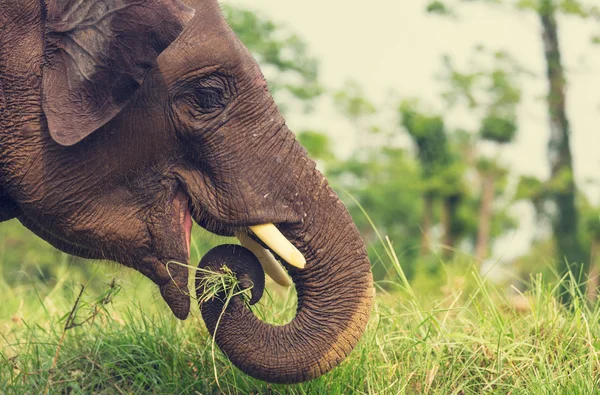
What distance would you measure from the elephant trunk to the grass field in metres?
0.38

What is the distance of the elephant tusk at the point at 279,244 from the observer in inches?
144

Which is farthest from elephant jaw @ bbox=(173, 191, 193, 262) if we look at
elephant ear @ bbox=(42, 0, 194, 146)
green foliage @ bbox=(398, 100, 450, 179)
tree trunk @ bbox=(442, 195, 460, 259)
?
tree trunk @ bbox=(442, 195, 460, 259)

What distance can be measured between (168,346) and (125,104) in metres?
1.46

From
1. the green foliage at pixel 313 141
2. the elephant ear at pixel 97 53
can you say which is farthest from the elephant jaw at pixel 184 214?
the green foliage at pixel 313 141

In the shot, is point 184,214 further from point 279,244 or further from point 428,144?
point 428,144

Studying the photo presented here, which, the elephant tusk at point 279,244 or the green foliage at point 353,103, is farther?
the green foliage at point 353,103

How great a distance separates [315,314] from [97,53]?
1376 millimetres

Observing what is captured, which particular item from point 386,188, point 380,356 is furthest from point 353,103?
point 380,356

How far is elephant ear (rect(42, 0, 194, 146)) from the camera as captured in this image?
3.52 meters

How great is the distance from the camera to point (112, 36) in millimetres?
3514

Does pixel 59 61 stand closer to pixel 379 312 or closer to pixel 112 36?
pixel 112 36

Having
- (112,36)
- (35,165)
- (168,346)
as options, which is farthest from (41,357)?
(112,36)

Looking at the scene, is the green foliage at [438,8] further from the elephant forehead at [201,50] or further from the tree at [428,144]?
the elephant forehead at [201,50]

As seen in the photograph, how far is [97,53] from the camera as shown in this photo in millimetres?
3537
